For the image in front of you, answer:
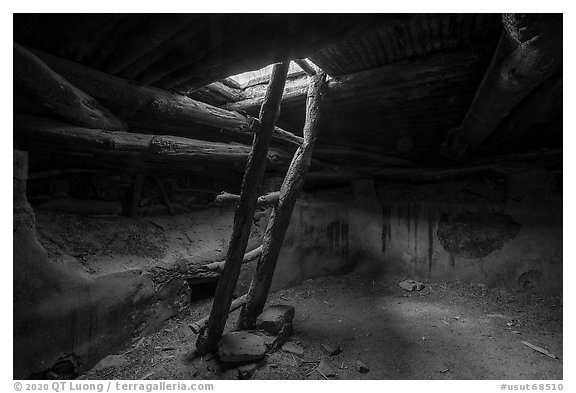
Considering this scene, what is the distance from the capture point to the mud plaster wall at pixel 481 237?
3986mm

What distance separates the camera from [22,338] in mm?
2045

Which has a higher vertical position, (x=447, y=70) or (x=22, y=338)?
(x=447, y=70)

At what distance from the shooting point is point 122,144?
2746mm

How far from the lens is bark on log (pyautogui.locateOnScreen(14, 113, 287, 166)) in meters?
2.31

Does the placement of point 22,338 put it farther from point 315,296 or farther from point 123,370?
point 315,296

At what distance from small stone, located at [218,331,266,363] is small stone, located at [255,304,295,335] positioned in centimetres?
18

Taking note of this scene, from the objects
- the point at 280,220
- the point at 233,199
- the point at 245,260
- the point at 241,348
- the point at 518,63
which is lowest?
the point at 241,348

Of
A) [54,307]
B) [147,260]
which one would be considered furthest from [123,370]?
[147,260]

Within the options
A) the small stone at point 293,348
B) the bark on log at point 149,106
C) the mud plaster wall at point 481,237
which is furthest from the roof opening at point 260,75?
the small stone at point 293,348

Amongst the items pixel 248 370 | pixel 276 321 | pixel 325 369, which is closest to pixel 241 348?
pixel 248 370

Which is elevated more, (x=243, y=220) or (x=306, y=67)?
(x=306, y=67)

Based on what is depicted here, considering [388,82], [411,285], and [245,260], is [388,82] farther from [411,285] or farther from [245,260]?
[411,285]

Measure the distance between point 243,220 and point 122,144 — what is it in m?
1.35

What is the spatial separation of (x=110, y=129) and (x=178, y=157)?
73cm
